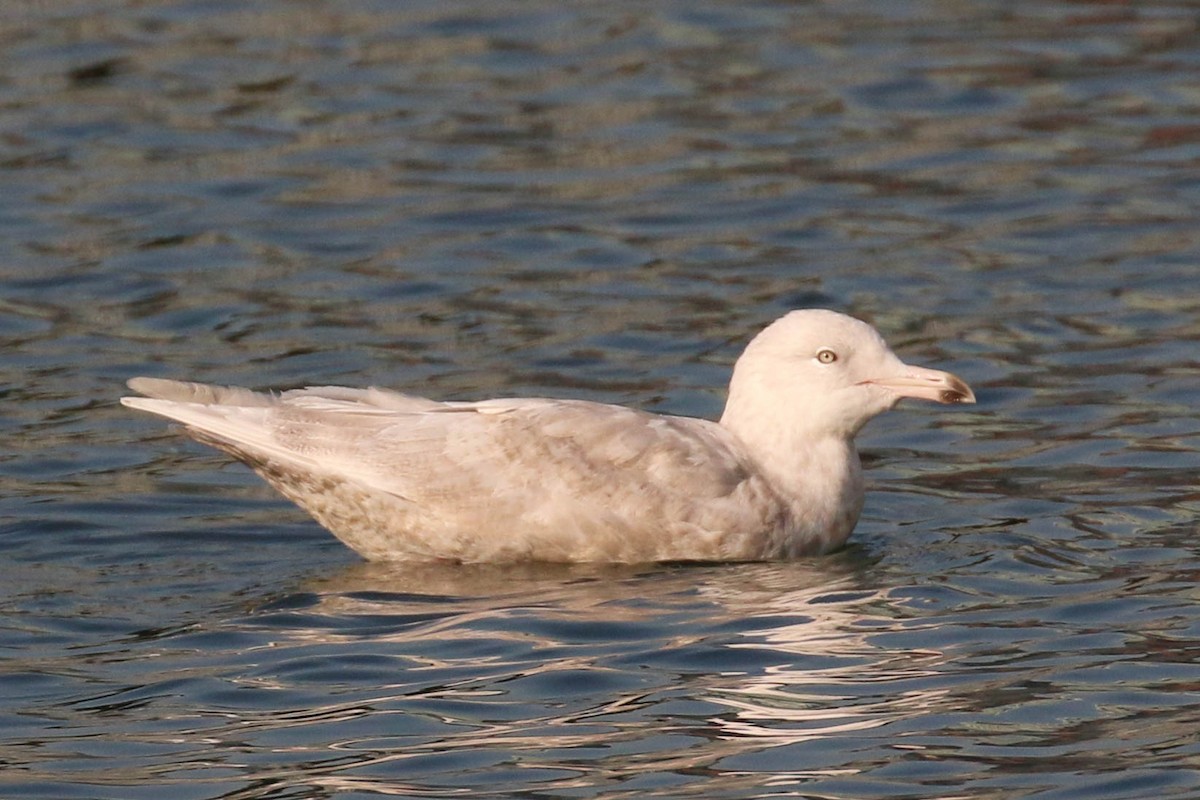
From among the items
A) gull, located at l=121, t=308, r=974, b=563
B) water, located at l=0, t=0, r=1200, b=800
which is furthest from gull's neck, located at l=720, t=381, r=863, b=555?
water, located at l=0, t=0, r=1200, b=800

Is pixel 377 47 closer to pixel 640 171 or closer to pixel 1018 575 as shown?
pixel 640 171

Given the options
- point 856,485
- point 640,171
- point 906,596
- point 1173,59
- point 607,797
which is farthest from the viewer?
point 1173,59

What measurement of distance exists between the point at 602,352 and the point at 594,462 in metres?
2.93

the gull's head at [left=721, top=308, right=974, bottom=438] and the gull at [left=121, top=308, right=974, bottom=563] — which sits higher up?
the gull's head at [left=721, top=308, right=974, bottom=438]

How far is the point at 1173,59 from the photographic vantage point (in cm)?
1686

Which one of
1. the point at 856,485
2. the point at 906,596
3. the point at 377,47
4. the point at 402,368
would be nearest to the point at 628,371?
the point at 402,368

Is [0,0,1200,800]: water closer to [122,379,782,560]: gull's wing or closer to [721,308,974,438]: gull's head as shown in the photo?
[122,379,782,560]: gull's wing

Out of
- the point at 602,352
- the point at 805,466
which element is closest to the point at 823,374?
the point at 805,466

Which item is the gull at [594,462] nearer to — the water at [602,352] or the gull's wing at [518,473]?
the gull's wing at [518,473]

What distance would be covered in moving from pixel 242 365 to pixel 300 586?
3.06 meters

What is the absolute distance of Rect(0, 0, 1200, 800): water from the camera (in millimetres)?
7445

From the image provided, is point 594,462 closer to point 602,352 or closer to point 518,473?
point 518,473

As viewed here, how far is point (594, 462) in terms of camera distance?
9.28 meters

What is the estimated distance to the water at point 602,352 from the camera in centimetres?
745
